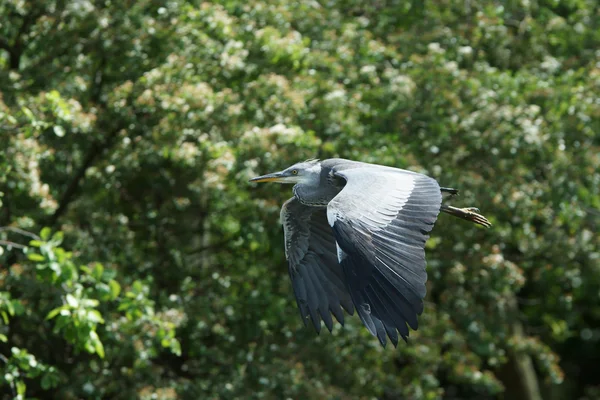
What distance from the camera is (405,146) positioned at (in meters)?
8.48

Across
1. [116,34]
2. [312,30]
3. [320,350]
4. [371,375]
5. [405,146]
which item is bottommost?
[371,375]

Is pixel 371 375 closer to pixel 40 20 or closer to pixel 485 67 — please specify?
pixel 485 67

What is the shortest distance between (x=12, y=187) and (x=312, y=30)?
353cm

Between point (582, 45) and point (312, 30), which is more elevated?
point (312, 30)

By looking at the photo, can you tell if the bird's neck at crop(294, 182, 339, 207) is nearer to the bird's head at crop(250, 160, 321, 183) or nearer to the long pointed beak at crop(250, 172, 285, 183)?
the bird's head at crop(250, 160, 321, 183)

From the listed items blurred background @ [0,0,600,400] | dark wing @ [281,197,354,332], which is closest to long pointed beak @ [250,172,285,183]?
dark wing @ [281,197,354,332]

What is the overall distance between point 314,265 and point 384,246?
121cm

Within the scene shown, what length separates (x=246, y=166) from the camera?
7.42 meters

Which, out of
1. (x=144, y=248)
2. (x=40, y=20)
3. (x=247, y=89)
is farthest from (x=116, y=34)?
(x=144, y=248)

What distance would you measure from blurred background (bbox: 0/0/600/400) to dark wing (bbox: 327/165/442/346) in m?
2.09

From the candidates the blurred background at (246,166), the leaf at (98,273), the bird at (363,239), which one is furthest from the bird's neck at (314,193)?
the leaf at (98,273)

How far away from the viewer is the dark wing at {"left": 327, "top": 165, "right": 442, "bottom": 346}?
4770 millimetres

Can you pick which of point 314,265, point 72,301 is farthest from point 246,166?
point 72,301

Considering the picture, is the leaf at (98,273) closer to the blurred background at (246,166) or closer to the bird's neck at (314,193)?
the blurred background at (246,166)
